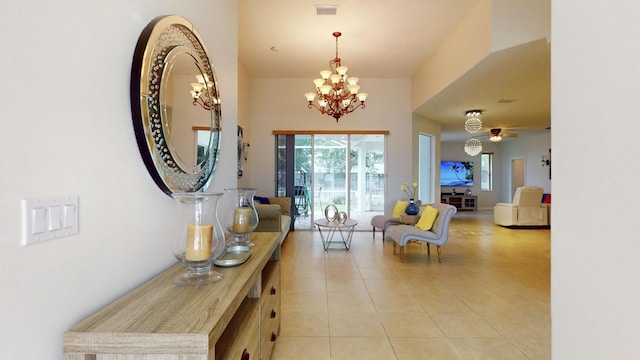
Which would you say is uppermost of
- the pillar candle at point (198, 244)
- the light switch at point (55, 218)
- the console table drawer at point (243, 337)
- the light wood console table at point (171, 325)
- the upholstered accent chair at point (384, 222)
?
the light switch at point (55, 218)

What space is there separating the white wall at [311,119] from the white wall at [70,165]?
546 centimetres

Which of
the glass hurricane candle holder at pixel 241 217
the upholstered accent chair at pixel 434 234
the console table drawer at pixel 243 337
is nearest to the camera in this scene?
the console table drawer at pixel 243 337

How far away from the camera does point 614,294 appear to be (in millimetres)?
717

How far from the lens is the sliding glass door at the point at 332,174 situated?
22.5 ft

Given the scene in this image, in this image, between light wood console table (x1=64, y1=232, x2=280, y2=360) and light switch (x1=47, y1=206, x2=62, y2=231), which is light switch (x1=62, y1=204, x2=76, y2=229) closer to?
light switch (x1=47, y1=206, x2=62, y2=231)

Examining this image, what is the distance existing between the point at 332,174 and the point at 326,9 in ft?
12.3

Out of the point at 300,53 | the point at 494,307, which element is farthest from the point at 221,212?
the point at 300,53

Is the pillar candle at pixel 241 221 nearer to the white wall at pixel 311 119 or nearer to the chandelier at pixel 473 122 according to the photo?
the white wall at pixel 311 119

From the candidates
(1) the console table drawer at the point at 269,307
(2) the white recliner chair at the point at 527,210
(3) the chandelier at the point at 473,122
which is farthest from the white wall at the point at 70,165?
A: (2) the white recliner chair at the point at 527,210

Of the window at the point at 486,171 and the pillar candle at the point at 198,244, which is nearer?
the pillar candle at the point at 198,244

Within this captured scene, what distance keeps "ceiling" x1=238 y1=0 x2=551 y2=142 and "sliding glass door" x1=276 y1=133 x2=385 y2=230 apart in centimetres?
139

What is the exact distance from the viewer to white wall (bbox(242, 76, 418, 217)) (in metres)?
6.74

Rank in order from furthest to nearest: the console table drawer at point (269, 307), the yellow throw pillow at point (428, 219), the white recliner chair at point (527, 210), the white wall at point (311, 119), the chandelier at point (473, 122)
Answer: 1. the white recliner chair at point (527, 210)
2. the white wall at point (311, 119)
3. the chandelier at point (473, 122)
4. the yellow throw pillow at point (428, 219)
5. the console table drawer at point (269, 307)

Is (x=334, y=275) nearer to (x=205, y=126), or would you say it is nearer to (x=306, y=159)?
(x=205, y=126)
